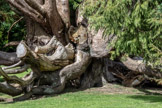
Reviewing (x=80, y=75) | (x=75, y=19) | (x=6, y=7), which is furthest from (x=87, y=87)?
(x=6, y=7)

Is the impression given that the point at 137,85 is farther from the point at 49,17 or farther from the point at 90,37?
the point at 49,17

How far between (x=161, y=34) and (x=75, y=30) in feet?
18.6

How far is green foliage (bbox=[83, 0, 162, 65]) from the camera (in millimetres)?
9109

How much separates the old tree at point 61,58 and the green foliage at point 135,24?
1.98m

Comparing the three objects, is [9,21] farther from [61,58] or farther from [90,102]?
[90,102]

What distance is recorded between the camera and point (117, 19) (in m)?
9.48

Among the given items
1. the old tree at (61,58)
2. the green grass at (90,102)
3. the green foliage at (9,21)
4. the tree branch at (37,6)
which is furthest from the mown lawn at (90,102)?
the green foliage at (9,21)

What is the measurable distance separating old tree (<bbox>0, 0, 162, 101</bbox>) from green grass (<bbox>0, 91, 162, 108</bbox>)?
3.43ft

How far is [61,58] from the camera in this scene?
13141 millimetres

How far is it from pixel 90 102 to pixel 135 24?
10.2 ft

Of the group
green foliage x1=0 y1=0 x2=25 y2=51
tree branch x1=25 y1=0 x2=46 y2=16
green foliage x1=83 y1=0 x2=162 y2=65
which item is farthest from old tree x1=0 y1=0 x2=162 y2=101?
green foliage x1=0 y1=0 x2=25 y2=51

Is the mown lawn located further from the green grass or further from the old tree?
the old tree

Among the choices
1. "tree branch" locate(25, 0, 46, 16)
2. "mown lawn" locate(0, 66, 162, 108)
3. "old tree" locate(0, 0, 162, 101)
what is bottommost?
"mown lawn" locate(0, 66, 162, 108)

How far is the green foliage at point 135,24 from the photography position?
911cm
